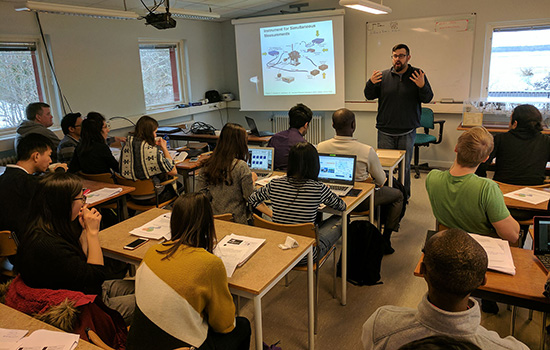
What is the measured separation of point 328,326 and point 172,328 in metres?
1.41

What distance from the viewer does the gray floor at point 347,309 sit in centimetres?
251

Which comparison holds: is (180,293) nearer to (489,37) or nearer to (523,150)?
(523,150)

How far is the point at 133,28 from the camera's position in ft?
20.3

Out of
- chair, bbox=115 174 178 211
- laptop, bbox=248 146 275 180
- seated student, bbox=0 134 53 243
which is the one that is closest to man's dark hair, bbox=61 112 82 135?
chair, bbox=115 174 178 211

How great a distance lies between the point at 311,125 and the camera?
24.0ft

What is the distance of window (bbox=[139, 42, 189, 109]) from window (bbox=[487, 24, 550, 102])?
16.5ft

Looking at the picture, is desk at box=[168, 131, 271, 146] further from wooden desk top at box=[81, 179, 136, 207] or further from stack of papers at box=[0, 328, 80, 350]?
stack of papers at box=[0, 328, 80, 350]

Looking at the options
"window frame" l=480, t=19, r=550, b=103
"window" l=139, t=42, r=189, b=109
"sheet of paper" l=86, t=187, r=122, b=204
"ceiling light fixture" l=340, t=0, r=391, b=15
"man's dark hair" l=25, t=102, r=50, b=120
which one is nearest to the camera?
"sheet of paper" l=86, t=187, r=122, b=204

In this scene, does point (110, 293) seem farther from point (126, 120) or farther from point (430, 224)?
point (126, 120)

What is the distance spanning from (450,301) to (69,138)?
14.2ft

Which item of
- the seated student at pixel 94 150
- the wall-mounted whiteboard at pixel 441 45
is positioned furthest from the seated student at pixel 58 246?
the wall-mounted whiteboard at pixel 441 45

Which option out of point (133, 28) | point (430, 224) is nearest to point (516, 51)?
point (430, 224)

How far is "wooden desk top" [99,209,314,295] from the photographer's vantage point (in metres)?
1.81

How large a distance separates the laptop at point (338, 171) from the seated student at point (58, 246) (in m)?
1.73
